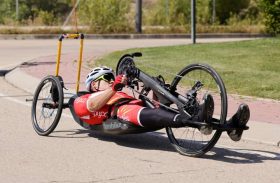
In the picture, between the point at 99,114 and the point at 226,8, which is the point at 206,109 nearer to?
the point at 99,114

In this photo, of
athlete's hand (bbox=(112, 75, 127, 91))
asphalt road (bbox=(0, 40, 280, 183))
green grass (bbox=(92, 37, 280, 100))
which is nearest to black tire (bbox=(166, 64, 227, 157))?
asphalt road (bbox=(0, 40, 280, 183))

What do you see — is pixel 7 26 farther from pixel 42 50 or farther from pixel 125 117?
pixel 125 117

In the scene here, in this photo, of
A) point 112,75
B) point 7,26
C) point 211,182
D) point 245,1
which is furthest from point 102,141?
point 245,1

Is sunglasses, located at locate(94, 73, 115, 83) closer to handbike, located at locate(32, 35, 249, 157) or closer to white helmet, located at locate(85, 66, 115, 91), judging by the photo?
white helmet, located at locate(85, 66, 115, 91)

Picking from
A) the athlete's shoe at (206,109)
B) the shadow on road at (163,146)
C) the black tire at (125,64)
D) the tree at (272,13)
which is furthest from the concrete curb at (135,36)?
the athlete's shoe at (206,109)

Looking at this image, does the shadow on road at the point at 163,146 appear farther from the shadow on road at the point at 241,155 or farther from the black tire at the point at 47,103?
the black tire at the point at 47,103

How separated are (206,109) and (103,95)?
4.65 feet

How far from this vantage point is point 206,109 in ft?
23.3

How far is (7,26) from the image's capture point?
34.6 m

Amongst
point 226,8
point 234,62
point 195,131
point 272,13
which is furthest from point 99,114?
point 226,8

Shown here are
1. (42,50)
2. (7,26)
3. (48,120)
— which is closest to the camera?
(48,120)

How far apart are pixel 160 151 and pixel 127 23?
2762cm

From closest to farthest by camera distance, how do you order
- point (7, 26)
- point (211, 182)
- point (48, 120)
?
1. point (211, 182)
2. point (48, 120)
3. point (7, 26)

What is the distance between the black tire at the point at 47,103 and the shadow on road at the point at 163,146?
17cm
